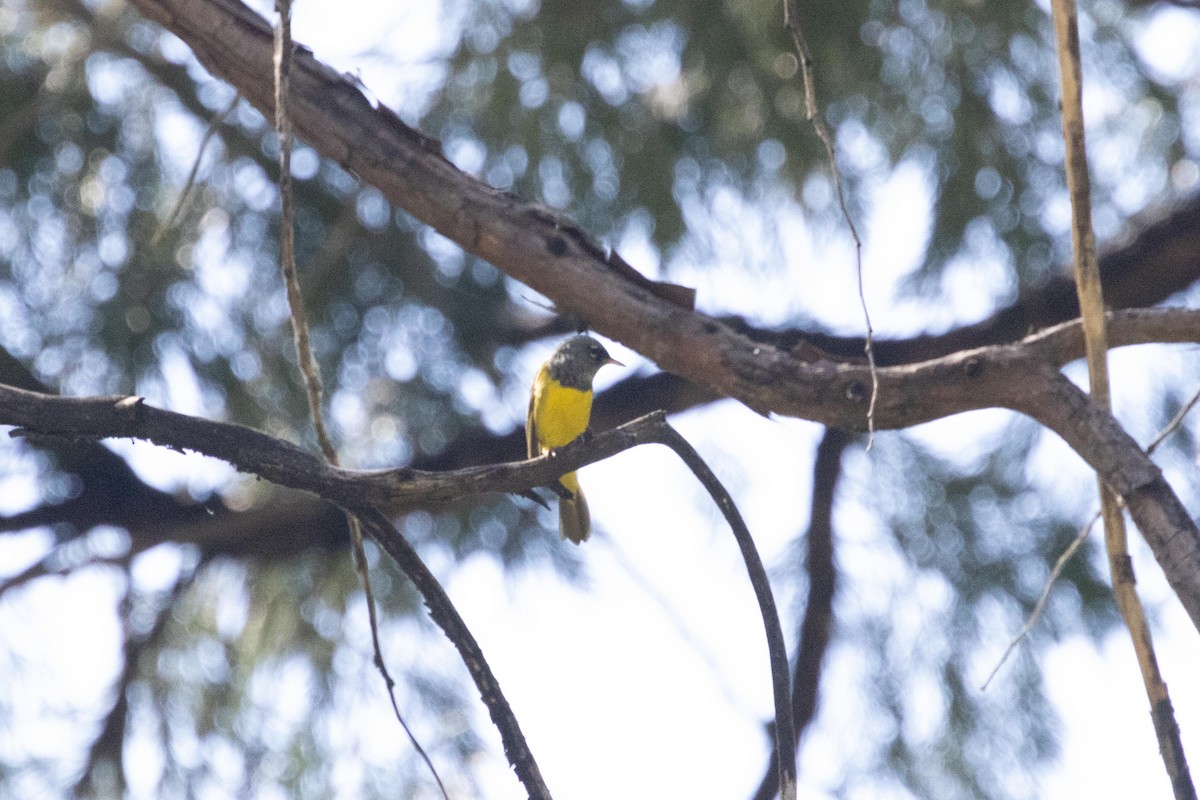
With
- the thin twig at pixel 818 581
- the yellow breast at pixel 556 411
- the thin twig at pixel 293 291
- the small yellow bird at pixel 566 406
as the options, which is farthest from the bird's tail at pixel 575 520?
the thin twig at pixel 293 291

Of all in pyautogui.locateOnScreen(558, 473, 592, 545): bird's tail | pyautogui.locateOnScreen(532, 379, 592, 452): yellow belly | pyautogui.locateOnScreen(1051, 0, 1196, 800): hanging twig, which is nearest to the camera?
pyautogui.locateOnScreen(1051, 0, 1196, 800): hanging twig

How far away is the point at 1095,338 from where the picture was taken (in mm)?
1562

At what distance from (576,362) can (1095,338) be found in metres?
1.50

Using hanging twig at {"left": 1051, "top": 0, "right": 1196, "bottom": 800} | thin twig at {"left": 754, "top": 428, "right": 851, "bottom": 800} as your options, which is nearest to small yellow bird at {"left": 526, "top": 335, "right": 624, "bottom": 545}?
thin twig at {"left": 754, "top": 428, "right": 851, "bottom": 800}

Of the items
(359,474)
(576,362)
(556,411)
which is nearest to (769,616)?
(359,474)

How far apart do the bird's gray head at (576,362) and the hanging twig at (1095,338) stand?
1.34 m

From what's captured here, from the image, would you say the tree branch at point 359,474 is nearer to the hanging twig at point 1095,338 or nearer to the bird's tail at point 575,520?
the hanging twig at point 1095,338

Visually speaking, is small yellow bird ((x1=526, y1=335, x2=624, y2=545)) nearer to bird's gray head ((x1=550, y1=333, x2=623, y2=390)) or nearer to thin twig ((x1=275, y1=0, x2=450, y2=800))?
bird's gray head ((x1=550, y1=333, x2=623, y2=390))

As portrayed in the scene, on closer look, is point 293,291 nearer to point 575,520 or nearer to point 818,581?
point 575,520

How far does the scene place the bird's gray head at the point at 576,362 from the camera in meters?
2.81

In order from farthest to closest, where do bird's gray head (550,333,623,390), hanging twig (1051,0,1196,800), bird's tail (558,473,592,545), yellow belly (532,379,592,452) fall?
bird's tail (558,473,592,545) → bird's gray head (550,333,623,390) → yellow belly (532,379,592,452) → hanging twig (1051,0,1196,800)

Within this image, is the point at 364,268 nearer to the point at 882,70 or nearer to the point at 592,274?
the point at 592,274

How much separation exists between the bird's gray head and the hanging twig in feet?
4.41

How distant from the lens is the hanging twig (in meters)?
1.37
